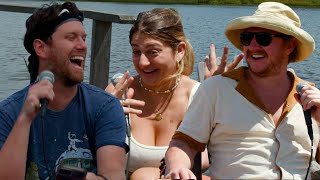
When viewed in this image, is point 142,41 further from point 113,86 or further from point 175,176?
point 175,176

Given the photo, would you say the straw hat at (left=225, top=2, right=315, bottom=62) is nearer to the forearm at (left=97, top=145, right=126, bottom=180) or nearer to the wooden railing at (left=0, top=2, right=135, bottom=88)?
the forearm at (left=97, top=145, right=126, bottom=180)

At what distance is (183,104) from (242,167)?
85cm

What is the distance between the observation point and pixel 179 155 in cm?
298

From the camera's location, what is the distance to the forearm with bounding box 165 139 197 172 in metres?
2.92

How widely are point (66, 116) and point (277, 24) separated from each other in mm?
1107

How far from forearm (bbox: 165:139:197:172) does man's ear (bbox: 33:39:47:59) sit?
2.51 feet

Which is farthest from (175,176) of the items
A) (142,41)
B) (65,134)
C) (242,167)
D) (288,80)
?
Answer: (142,41)

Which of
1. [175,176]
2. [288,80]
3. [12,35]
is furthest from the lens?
[12,35]

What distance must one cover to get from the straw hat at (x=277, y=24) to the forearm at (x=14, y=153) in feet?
3.83

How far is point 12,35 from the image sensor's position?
18.0 metres

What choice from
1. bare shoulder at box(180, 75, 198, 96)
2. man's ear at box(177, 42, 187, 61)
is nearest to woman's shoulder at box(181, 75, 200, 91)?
bare shoulder at box(180, 75, 198, 96)

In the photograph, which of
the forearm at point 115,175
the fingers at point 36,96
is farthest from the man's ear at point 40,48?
the forearm at point 115,175

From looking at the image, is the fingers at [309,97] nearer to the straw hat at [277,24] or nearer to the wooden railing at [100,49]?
the straw hat at [277,24]

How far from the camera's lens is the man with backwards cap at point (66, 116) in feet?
9.66
